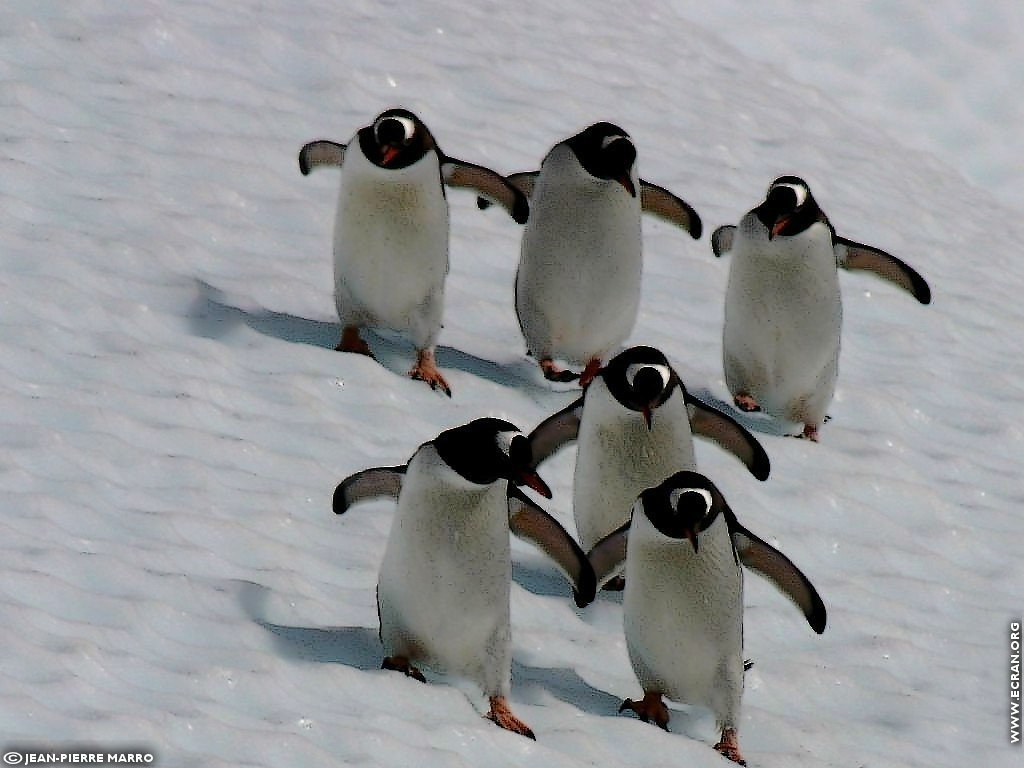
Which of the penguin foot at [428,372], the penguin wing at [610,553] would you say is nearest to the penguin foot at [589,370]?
the penguin foot at [428,372]

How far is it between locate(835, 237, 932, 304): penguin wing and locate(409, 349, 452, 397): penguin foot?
4.58ft

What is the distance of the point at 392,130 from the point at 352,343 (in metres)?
0.72

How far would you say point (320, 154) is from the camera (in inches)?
252

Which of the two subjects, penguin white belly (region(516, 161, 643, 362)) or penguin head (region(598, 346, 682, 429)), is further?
penguin white belly (region(516, 161, 643, 362))

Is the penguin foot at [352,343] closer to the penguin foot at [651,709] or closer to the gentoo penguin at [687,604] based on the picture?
the gentoo penguin at [687,604]

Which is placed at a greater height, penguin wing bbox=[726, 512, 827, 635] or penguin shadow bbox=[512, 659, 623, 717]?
penguin wing bbox=[726, 512, 827, 635]

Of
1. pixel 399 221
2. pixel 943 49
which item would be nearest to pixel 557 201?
pixel 399 221

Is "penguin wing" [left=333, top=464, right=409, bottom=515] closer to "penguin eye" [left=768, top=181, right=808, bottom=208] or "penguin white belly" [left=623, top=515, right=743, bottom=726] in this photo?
"penguin white belly" [left=623, top=515, right=743, bottom=726]

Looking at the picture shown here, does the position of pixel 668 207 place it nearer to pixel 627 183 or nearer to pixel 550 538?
pixel 627 183

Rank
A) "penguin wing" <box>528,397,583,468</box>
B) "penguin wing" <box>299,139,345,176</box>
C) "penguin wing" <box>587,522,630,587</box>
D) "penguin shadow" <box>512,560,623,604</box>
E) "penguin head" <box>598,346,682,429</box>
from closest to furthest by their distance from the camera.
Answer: "penguin wing" <box>587,522,630,587</box>
"penguin head" <box>598,346,682,429</box>
"penguin shadow" <box>512,560,623,604</box>
"penguin wing" <box>528,397,583,468</box>
"penguin wing" <box>299,139,345,176</box>

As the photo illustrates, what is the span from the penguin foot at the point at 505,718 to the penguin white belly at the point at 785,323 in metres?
2.26

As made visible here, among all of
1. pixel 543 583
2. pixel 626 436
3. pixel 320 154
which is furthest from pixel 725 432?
pixel 320 154

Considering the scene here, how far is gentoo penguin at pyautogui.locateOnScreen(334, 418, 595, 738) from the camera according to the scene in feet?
13.9

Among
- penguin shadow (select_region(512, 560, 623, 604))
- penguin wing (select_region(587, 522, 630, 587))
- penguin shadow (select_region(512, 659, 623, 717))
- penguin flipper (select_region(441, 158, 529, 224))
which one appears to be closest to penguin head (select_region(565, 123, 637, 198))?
penguin flipper (select_region(441, 158, 529, 224))
